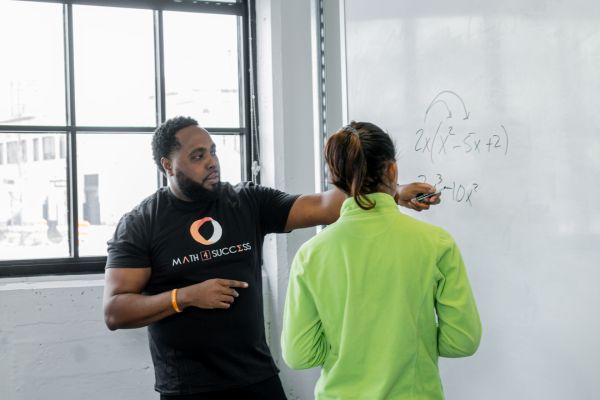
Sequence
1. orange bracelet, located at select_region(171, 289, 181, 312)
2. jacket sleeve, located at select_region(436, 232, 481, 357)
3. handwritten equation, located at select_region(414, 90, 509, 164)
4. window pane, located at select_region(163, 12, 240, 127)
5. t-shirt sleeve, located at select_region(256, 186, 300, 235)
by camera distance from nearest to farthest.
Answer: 1. jacket sleeve, located at select_region(436, 232, 481, 357)
2. handwritten equation, located at select_region(414, 90, 509, 164)
3. orange bracelet, located at select_region(171, 289, 181, 312)
4. t-shirt sleeve, located at select_region(256, 186, 300, 235)
5. window pane, located at select_region(163, 12, 240, 127)

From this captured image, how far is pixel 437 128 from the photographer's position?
149 cm

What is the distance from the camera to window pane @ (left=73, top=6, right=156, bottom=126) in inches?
106

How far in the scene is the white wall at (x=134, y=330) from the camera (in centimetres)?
240

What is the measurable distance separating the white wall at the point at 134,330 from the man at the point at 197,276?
2.63 feet

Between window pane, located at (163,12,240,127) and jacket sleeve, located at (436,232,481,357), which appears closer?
jacket sleeve, located at (436,232,481,357)

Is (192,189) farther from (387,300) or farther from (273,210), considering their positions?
(387,300)

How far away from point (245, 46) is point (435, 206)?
5.43 feet

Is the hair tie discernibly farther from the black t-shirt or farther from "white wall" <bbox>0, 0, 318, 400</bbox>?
"white wall" <bbox>0, 0, 318, 400</bbox>

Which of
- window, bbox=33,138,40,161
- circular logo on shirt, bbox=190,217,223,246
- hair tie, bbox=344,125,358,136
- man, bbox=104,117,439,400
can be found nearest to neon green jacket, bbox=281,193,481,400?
hair tie, bbox=344,125,358,136

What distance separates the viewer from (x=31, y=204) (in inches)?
104

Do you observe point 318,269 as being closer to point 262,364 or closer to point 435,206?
point 435,206

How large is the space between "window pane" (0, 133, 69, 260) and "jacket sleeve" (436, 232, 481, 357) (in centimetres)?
206

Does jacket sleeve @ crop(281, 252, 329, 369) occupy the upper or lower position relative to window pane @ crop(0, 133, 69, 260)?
lower

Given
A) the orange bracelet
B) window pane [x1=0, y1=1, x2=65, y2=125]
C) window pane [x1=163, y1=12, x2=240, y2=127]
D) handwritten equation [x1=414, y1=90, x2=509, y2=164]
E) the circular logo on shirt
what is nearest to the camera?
handwritten equation [x1=414, y1=90, x2=509, y2=164]
